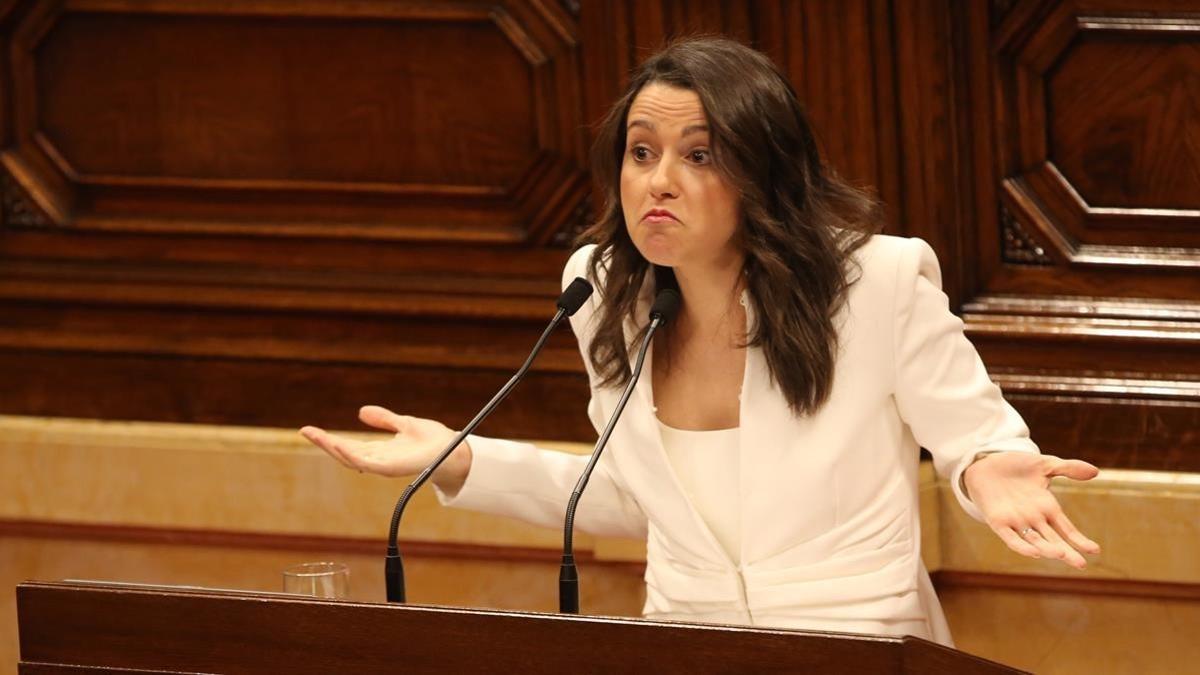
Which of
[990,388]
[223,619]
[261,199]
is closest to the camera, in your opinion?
[223,619]

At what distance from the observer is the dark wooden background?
12.3 ft

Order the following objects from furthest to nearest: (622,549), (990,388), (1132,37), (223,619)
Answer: (622,549) < (1132,37) < (990,388) < (223,619)

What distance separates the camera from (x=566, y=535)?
2.48 m

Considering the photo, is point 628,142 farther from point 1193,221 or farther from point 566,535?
point 1193,221

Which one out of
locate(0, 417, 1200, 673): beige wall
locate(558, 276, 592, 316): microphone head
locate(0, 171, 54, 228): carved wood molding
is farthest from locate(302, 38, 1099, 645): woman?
locate(0, 171, 54, 228): carved wood molding

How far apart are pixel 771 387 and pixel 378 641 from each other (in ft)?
2.84

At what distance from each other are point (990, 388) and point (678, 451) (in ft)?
1.61

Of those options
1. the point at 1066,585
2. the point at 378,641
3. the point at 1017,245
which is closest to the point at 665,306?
the point at 378,641

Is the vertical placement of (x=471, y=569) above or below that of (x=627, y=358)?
below

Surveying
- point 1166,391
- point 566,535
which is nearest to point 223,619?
point 566,535

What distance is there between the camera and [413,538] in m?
4.30

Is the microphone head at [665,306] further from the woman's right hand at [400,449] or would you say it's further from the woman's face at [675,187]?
the woman's right hand at [400,449]

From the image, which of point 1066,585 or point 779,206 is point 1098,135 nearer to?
point 1066,585

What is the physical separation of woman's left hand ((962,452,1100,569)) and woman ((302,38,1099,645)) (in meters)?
0.09
